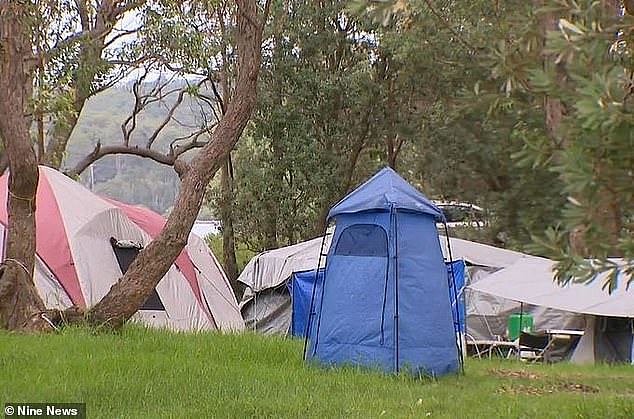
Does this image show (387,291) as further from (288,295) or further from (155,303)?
(288,295)

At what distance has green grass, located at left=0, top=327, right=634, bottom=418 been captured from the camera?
604 cm

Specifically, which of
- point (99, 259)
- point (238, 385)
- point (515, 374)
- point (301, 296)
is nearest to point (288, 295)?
point (301, 296)

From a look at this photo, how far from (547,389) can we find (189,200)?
3.94 meters

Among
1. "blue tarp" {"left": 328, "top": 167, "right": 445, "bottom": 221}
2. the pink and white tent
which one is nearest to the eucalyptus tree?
"blue tarp" {"left": 328, "top": 167, "right": 445, "bottom": 221}

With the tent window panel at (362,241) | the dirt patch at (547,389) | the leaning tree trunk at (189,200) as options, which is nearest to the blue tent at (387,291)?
the tent window panel at (362,241)

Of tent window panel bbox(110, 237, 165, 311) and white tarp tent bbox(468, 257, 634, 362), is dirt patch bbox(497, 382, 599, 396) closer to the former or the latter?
white tarp tent bbox(468, 257, 634, 362)

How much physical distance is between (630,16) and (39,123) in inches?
561

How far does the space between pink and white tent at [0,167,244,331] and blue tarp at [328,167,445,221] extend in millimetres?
3429

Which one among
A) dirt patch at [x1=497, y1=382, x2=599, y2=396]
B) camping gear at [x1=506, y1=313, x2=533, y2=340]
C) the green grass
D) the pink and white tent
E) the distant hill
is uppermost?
the distant hill

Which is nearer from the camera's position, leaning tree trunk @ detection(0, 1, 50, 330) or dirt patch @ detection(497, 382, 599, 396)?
dirt patch @ detection(497, 382, 599, 396)

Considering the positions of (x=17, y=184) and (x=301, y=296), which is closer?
(x=17, y=184)

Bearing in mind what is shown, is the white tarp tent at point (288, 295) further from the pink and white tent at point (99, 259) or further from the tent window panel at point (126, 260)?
the tent window panel at point (126, 260)

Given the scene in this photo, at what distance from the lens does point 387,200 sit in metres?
8.51

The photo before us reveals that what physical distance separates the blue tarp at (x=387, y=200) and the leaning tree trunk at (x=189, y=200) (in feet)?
5.42
